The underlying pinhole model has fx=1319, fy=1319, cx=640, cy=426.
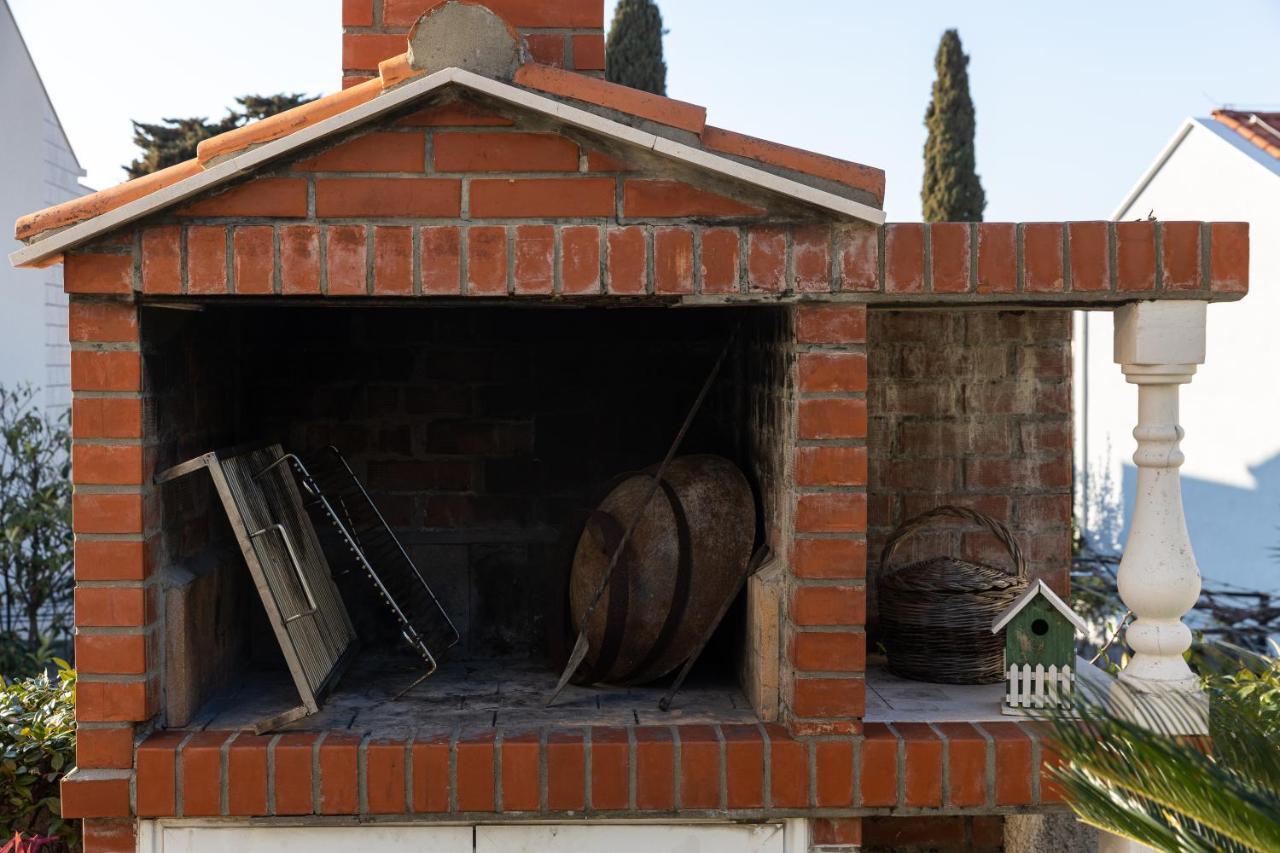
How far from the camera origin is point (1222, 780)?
237 centimetres

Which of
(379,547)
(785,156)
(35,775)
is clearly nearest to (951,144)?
(379,547)

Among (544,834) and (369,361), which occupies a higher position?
(369,361)

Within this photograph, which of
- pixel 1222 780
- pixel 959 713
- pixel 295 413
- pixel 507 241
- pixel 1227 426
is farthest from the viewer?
pixel 1227 426

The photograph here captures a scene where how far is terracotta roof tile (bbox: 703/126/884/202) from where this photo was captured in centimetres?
336

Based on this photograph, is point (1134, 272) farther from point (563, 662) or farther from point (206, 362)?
point (206, 362)

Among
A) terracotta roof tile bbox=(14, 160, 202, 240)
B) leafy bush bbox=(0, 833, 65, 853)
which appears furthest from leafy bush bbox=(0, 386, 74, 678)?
terracotta roof tile bbox=(14, 160, 202, 240)

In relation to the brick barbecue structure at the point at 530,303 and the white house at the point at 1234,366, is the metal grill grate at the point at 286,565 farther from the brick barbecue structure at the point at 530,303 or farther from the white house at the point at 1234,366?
the white house at the point at 1234,366

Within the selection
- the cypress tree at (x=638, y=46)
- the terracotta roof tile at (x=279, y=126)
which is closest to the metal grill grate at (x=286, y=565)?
the terracotta roof tile at (x=279, y=126)

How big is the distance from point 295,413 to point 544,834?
199 cm

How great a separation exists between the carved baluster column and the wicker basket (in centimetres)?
54

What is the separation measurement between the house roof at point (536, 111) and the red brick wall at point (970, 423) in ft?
4.57

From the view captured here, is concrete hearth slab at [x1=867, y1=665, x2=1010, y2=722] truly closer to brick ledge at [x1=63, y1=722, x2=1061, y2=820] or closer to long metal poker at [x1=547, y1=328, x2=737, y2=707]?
brick ledge at [x1=63, y1=722, x2=1061, y2=820]

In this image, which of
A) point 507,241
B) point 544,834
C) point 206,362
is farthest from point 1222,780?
point 206,362

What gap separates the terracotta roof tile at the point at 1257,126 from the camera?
1234cm
